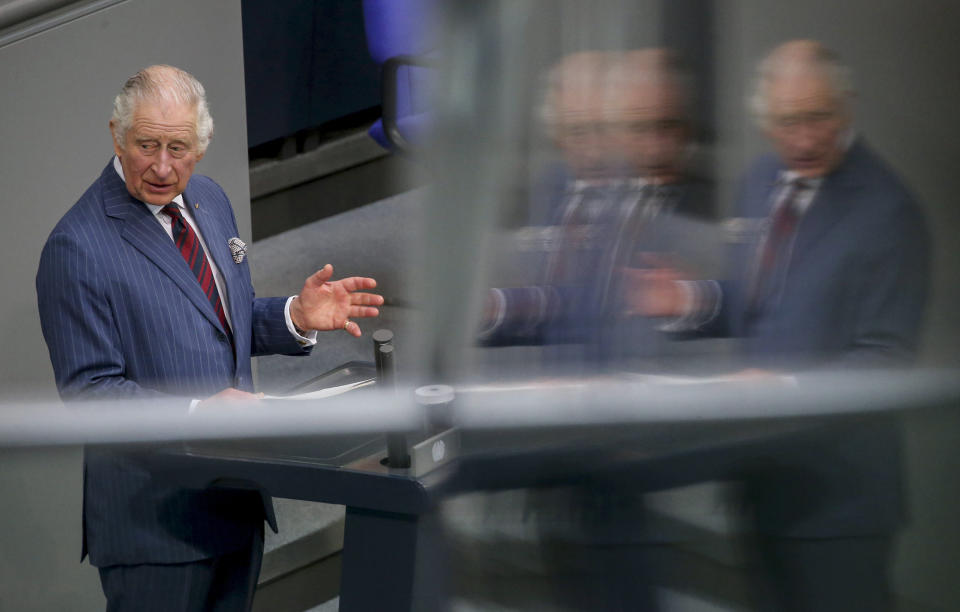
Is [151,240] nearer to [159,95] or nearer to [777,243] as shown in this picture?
[159,95]

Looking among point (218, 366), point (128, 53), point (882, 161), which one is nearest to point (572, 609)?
point (882, 161)

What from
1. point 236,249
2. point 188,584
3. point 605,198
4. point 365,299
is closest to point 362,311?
point 365,299

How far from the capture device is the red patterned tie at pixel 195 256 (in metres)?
1.12

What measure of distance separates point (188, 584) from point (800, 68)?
0.64 meters

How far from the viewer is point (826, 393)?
0.38 metres

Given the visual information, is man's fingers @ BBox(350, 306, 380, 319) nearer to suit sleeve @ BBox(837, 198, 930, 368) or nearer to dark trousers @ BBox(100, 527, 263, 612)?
dark trousers @ BBox(100, 527, 263, 612)

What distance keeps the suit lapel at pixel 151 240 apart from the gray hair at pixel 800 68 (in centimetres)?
81

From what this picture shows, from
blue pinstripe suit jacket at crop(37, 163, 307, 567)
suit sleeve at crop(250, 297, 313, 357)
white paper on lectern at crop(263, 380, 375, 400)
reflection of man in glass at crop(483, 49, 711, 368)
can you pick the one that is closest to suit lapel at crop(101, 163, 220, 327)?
blue pinstripe suit jacket at crop(37, 163, 307, 567)

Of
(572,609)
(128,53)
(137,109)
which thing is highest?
(128,53)

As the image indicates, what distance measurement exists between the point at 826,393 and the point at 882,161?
0.08m

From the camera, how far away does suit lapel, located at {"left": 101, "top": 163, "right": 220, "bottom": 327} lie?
3.53 feet

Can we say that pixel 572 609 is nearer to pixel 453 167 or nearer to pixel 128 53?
pixel 453 167

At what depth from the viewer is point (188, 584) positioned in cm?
83

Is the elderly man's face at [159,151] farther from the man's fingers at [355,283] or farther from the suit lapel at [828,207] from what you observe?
the suit lapel at [828,207]
